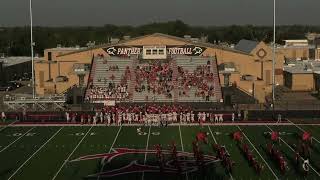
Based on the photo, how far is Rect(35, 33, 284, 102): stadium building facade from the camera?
40.5m

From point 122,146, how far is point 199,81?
15.6m

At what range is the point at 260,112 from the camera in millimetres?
31641

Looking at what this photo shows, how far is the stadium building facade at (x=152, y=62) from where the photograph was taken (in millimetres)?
40500

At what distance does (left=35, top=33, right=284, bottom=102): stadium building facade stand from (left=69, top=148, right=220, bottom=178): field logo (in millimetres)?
16879

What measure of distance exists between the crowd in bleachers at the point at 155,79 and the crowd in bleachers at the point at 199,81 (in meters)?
0.77

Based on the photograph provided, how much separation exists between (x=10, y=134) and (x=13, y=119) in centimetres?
468

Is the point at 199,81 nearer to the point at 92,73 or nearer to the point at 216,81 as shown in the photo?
the point at 216,81

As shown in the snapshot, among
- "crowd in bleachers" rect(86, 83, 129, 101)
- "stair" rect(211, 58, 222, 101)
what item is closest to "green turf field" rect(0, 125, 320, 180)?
"crowd in bleachers" rect(86, 83, 129, 101)

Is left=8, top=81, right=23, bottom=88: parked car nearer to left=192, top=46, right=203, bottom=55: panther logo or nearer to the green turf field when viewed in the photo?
left=192, top=46, right=203, bottom=55: panther logo

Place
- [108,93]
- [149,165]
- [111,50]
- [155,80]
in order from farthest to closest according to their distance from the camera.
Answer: [111,50]
[155,80]
[108,93]
[149,165]

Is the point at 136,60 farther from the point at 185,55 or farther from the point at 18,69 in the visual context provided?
the point at 18,69

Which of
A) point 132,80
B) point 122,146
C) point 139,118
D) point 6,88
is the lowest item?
point 122,146

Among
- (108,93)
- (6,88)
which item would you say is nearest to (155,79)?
(108,93)

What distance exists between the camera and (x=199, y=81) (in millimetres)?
38719
